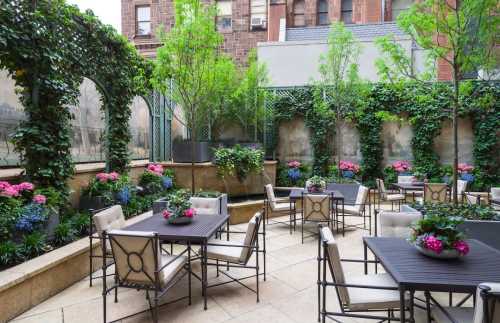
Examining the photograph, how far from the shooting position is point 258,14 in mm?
14500

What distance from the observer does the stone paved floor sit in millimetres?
2729

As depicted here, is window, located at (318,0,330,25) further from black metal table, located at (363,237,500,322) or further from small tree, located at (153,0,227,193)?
black metal table, located at (363,237,500,322)

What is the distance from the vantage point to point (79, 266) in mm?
3537

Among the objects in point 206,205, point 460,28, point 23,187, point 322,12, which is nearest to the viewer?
point 23,187

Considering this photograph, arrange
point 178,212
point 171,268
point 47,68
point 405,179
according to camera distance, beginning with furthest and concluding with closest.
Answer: point 405,179 → point 47,68 → point 178,212 → point 171,268

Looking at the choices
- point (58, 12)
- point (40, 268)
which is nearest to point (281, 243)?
point (40, 268)

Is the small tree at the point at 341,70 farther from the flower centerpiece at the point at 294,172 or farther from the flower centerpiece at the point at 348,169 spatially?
the flower centerpiece at the point at 294,172

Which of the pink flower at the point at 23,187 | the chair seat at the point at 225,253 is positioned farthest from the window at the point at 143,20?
the chair seat at the point at 225,253

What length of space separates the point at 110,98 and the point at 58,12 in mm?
1764

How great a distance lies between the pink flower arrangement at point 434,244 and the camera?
2.14 meters

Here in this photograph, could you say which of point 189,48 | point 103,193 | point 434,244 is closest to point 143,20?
point 189,48

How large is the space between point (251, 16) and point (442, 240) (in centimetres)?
1439

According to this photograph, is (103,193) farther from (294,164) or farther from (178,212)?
(294,164)

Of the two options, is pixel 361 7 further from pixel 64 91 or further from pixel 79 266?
pixel 79 266
